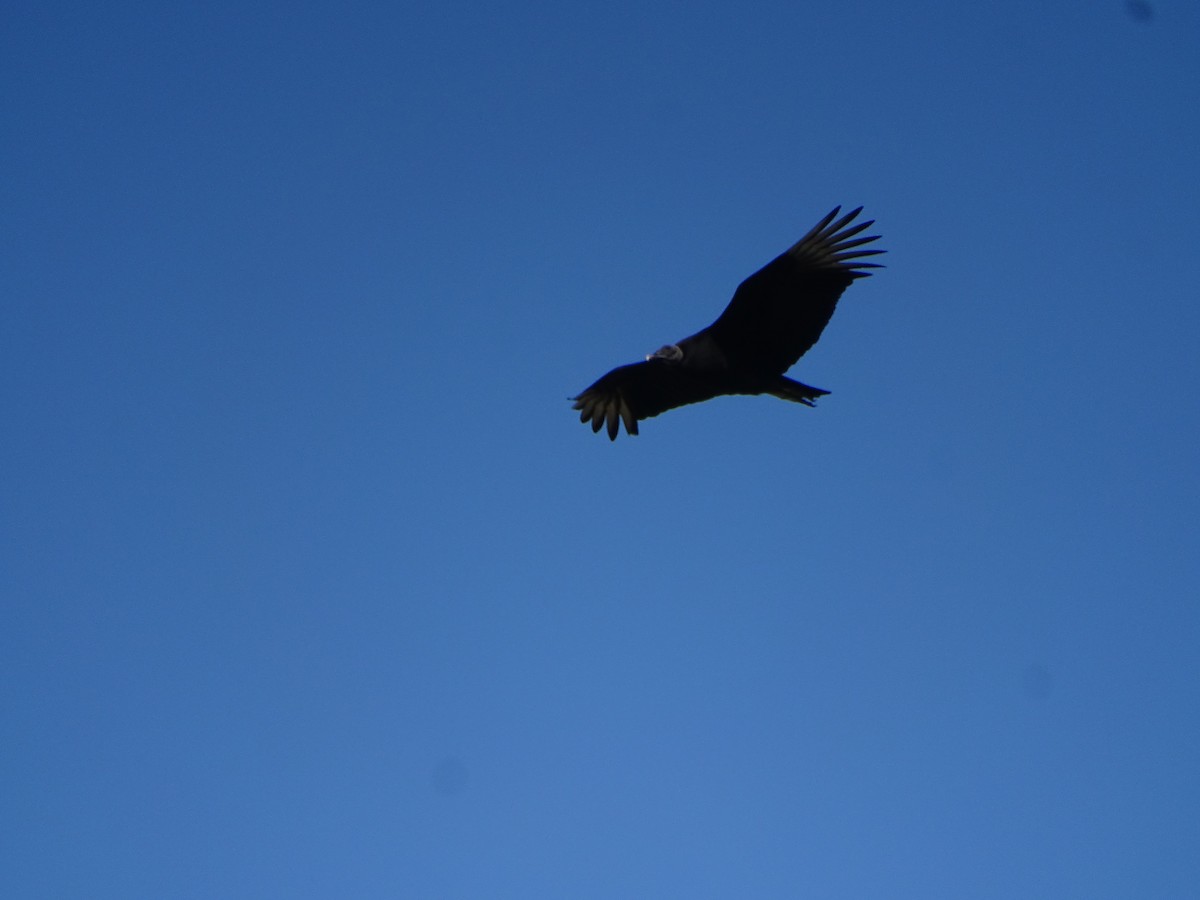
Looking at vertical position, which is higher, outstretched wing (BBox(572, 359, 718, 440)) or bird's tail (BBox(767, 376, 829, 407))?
outstretched wing (BBox(572, 359, 718, 440))

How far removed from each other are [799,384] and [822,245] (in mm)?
1431

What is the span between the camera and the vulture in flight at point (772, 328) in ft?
46.8

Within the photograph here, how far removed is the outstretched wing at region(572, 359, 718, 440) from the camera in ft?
50.2

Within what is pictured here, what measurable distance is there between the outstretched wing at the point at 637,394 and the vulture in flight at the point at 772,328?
22 mm

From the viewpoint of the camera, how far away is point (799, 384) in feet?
47.8

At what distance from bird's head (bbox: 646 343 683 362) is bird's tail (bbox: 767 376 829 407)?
→ 1.04m

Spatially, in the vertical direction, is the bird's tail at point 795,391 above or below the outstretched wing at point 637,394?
below

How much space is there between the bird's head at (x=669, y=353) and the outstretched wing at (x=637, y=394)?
0.07 metres

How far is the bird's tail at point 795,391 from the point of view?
1456 centimetres

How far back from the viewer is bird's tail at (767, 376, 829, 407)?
573 inches

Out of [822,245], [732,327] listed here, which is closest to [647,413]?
[732,327]

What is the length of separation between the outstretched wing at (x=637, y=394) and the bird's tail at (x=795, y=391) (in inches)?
34.8

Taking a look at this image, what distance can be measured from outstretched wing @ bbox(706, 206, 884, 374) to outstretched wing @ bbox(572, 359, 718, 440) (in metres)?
0.86

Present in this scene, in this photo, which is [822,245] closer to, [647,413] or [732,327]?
[732,327]
